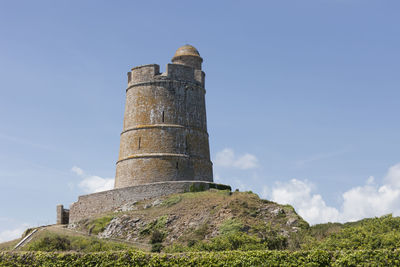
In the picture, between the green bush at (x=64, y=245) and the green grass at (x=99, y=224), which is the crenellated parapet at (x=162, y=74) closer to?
the green grass at (x=99, y=224)

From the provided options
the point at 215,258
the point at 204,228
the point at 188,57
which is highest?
the point at 188,57

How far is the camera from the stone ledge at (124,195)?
34.5 metres

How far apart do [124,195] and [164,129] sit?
20.5 ft

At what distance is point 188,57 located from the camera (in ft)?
138

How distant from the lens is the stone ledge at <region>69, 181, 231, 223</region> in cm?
3450

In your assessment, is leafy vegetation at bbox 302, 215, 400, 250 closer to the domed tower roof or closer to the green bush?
the green bush

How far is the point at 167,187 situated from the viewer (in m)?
34.5

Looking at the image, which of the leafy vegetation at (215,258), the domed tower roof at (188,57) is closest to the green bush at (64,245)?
the leafy vegetation at (215,258)

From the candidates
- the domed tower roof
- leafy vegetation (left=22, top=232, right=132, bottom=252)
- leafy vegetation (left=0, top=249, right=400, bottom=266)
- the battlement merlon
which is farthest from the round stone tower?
leafy vegetation (left=0, top=249, right=400, bottom=266)

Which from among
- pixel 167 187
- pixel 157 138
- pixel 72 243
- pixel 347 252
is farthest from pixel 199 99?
pixel 347 252

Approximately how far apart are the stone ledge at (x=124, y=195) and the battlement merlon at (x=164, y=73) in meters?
9.37

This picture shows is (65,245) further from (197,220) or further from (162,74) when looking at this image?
(162,74)

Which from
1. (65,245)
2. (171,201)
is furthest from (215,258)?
(171,201)

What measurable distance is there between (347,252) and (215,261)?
4784 mm
